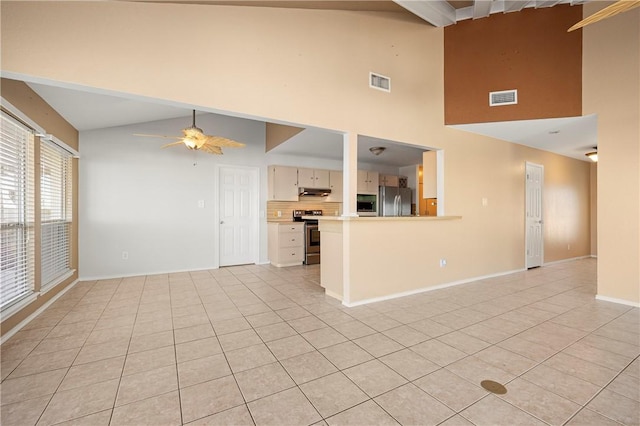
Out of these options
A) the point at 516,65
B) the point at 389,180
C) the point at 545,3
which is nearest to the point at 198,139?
the point at 516,65

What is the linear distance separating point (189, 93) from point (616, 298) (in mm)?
5552

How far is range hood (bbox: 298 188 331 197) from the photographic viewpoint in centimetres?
642

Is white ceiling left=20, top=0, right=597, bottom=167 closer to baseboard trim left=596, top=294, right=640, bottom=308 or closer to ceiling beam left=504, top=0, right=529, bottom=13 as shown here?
ceiling beam left=504, top=0, right=529, bottom=13

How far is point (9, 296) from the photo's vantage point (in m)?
2.62

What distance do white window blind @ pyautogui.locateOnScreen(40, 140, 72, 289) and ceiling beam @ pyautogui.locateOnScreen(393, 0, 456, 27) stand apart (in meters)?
4.85

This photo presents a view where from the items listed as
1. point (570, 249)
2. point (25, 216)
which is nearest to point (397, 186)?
point (570, 249)

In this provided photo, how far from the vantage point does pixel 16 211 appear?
9.00 ft

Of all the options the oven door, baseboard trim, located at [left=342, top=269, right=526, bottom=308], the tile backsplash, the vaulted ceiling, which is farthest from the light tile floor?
the vaulted ceiling

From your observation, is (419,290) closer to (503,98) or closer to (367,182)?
(503,98)

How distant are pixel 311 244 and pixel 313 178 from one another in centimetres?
156

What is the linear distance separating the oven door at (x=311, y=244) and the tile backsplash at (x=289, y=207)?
60cm

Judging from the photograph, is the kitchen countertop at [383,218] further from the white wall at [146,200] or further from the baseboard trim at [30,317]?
the baseboard trim at [30,317]

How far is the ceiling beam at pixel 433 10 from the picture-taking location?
366 cm

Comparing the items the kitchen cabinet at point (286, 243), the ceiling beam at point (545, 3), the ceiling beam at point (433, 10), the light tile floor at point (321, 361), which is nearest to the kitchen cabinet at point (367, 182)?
the kitchen cabinet at point (286, 243)
